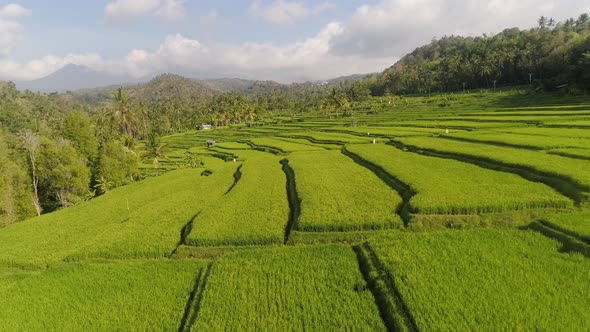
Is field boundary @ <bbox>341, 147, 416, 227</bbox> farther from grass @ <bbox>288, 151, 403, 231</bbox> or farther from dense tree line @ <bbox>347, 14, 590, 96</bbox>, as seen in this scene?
dense tree line @ <bbox>347, 14, 590, 96</bbox>

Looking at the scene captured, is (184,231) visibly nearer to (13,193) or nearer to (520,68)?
(13,193)

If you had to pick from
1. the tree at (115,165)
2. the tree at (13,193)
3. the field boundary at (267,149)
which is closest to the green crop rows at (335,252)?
the tree at (13,193)

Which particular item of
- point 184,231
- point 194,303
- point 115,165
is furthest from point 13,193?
point 194,303

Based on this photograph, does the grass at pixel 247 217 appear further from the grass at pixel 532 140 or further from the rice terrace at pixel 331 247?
the grass at pixel 532 140

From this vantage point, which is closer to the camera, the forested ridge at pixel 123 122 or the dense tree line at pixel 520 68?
the forested ridge at pixel 123 122

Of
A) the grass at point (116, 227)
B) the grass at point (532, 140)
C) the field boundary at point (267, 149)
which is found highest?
the grass at point (532, 140)

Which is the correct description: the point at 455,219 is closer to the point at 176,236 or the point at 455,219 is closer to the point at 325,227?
the point at 325,227
